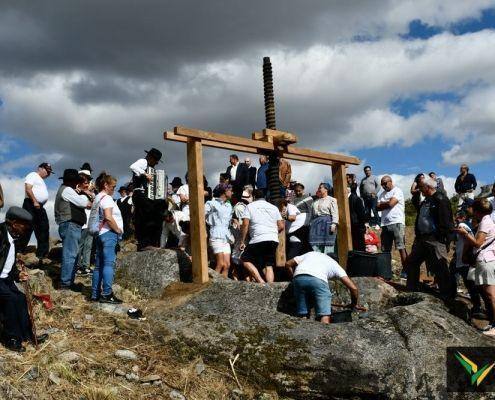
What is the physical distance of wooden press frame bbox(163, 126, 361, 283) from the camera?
342 inches

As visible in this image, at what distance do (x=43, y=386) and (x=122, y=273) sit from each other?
356cm

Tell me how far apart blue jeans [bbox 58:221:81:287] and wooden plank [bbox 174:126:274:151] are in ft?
7.47

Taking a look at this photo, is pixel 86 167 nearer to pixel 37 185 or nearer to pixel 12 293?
pixel 37 185

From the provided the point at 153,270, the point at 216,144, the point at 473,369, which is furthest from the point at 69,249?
the point at 473,369

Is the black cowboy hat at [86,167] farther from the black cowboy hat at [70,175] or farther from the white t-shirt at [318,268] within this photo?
the white t-shirt at [318,268]

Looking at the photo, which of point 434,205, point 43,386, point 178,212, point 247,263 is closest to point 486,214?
point 434,205

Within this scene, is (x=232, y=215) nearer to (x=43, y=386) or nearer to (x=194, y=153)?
(x=194, y=153)

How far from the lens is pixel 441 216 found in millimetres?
9148

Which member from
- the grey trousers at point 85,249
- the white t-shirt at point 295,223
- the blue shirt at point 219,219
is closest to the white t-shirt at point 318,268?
the blue shirt at point 219,219

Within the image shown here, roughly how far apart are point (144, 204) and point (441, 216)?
505cm

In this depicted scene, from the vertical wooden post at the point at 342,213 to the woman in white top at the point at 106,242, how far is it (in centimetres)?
512

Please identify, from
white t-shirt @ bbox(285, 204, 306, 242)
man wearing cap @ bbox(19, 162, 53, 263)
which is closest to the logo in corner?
white t-shirt @ bbox(285, 204, 306, 242)

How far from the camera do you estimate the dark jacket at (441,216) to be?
914cm

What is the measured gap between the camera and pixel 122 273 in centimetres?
923
